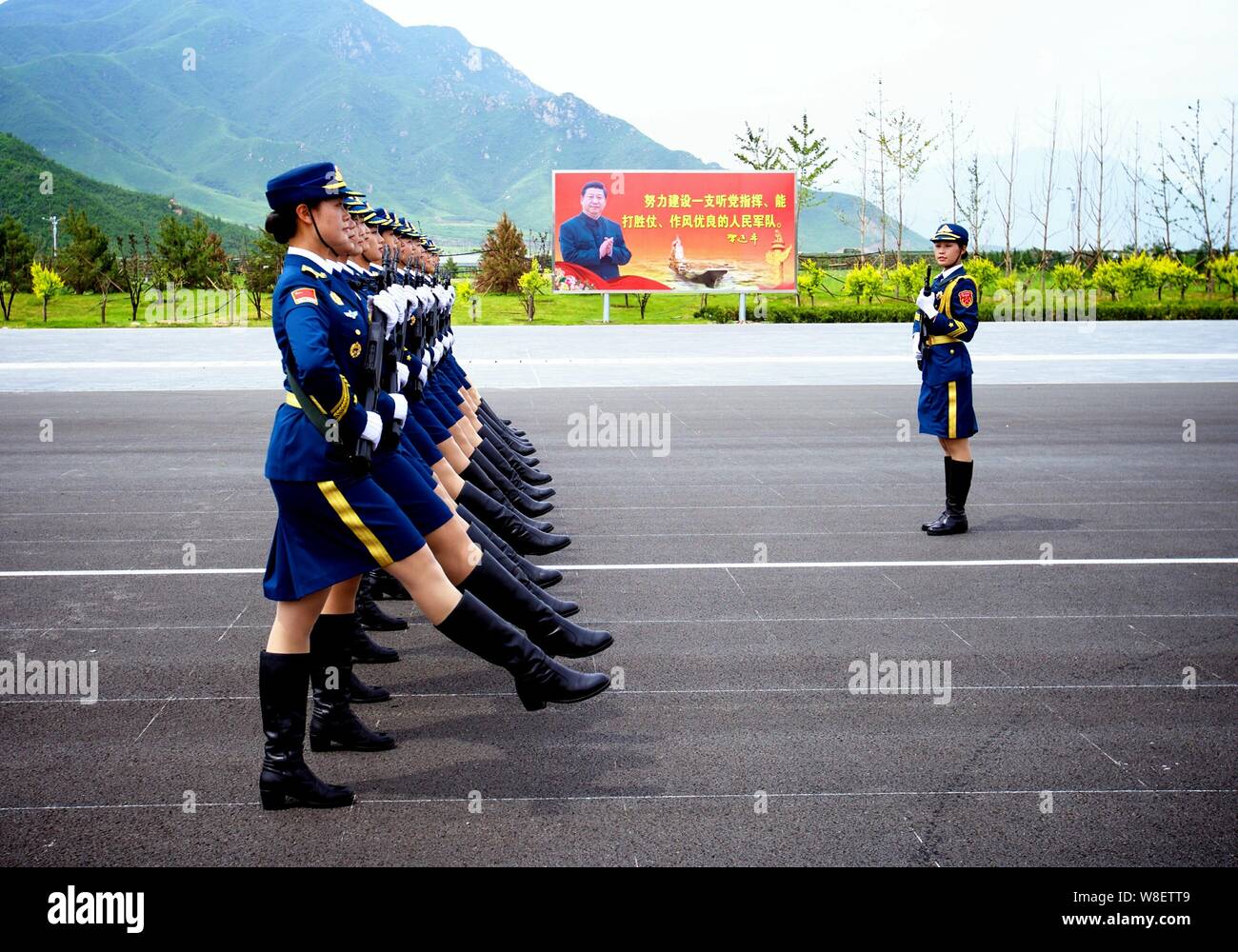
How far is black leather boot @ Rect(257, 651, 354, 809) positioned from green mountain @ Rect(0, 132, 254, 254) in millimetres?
84365

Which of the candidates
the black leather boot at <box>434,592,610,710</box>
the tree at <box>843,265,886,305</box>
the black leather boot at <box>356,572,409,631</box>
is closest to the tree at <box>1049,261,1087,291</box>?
the tree at <box>843,265,886,305</box>

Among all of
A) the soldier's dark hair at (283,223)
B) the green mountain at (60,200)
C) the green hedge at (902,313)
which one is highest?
the green mountain at (60,200)

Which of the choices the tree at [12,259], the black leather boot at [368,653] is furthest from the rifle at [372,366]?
the tree at [12,259]

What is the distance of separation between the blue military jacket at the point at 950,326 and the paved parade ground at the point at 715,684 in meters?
1.07

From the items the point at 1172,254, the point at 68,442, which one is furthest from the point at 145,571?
the point at 1172,254

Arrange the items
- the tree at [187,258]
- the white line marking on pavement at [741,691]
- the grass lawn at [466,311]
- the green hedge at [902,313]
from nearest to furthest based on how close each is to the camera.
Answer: the white line marking on pavement at [741,691]
the green hedge at [902,313]
the grass lawn at [466,311]
the tree at [187,258]

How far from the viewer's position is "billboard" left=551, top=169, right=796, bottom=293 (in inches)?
1329

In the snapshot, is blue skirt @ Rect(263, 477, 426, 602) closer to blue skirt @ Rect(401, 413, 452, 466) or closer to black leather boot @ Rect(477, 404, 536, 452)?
blue skirt @ Rect(401, 413, 452, 466)

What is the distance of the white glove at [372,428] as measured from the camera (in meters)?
3.88

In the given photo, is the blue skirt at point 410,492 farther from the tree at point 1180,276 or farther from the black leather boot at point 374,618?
the tree at point 1180,276

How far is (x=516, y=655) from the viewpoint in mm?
4086

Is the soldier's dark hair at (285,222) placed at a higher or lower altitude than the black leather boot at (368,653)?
higher

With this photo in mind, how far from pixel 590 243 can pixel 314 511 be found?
3062 cm
